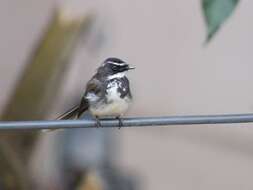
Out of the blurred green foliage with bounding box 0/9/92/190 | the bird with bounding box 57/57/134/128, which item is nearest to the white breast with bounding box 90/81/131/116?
the bird with bounding box 57/57/134/128

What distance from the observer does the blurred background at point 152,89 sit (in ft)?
18.0

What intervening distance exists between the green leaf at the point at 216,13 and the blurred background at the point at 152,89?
3.54 meters

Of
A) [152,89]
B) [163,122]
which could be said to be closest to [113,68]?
[163,122]

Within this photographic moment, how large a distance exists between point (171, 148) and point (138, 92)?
0.41 meters

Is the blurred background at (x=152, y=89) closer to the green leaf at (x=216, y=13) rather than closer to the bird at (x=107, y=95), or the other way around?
the bird at (x=107, y=95)

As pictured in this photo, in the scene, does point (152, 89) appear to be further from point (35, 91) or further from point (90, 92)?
point (90, 92)

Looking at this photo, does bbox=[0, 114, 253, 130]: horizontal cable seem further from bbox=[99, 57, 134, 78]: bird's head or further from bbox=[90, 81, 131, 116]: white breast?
bbox=[99, 57, 134, 78]: bird's head

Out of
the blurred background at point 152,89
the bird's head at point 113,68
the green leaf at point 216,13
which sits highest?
the green leaf at point 216,13

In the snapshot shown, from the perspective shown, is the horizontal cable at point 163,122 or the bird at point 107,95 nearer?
the horizontal cable at point 163,122

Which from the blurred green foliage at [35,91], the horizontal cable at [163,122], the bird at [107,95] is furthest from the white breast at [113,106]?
the blurred green foliage at [35,91]

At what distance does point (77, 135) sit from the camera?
5.79m

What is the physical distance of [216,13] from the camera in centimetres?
169

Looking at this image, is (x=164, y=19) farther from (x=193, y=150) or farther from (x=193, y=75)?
(x=193, y=150)

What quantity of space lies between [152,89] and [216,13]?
396 centimetres
